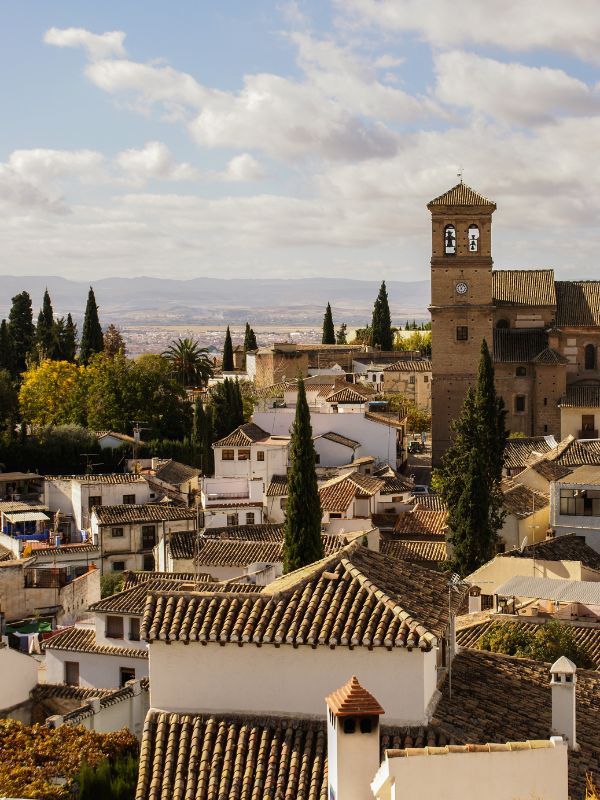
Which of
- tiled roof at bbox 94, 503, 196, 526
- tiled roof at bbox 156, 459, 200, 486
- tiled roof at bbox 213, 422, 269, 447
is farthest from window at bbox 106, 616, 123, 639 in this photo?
tiled roof at bbox 213, 422, 269, 447

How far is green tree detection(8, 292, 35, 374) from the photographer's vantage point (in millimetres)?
72062

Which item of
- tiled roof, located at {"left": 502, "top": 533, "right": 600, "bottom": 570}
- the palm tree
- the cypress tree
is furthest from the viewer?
the cypress tree

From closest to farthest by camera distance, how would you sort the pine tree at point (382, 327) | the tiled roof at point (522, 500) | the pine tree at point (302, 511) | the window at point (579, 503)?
1. the pine tree at point (302, 511)
2. the window at point (579, 503)
3. the tiled roof at point (522, 500)
4. the pine tree at point (382, 327)

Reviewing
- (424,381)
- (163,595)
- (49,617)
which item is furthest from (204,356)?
(163,595)

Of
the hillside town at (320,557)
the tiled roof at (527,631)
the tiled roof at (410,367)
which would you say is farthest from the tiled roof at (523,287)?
the tiled roof at (527,631)

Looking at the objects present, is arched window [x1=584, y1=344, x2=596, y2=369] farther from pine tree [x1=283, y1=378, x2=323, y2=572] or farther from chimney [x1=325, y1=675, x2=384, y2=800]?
chimney [x1=325, y1=675, x2=384, y2=800]

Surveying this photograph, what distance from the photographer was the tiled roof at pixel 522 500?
126 ft

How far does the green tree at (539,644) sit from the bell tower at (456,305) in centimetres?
3433

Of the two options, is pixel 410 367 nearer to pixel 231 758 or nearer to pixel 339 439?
pixel 339 439

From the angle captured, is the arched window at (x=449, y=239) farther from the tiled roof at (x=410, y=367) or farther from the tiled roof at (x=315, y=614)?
the tiled roof at (x=315, y=614)

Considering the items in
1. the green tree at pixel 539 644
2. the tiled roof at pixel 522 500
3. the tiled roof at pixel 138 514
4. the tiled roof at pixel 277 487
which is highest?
the tiled roof at pixel 277 487

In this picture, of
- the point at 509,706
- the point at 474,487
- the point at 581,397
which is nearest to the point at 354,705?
the point at 509,706

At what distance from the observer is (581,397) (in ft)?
182

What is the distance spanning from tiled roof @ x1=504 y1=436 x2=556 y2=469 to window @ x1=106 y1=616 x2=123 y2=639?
25939mm
